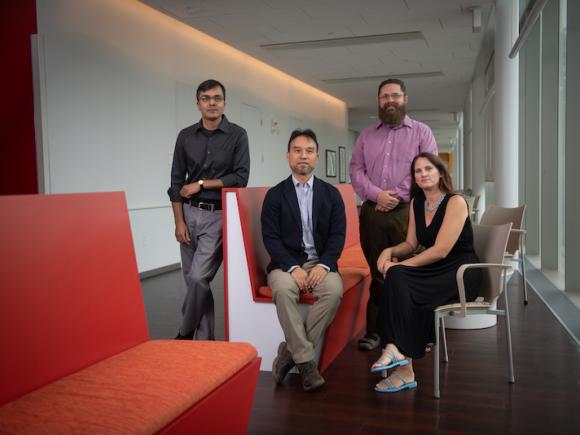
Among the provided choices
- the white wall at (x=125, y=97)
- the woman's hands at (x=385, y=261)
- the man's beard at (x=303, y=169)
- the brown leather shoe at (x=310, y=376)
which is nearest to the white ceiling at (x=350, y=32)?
the white wall at (x=125, y=97)

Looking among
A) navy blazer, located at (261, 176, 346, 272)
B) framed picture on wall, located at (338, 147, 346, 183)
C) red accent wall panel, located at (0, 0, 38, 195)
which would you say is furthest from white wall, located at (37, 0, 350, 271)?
framed picture on wall, located at (338, 147, 346, 183)

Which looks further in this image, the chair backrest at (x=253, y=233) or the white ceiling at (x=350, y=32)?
the white ceiling at (x=350, y=32)

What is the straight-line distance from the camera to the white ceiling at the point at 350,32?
7.53 metres

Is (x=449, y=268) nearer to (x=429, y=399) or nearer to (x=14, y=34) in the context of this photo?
(x=429, y=399)

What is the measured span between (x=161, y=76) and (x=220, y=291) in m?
3.22

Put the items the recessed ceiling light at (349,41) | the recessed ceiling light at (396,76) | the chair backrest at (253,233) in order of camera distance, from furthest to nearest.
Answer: the recessed ceiling light at (396,76), the recessed ceiling light at (349,41), the chair backrest at (253,233)

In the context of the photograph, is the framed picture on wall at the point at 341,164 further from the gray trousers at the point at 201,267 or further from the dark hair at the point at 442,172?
the dark hair at the point at 442,172

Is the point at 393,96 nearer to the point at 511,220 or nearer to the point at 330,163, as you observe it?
the point at 511,220

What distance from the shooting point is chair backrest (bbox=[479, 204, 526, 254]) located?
16.5 feet

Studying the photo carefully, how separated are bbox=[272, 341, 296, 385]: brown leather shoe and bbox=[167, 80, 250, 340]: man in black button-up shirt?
0.66 meters

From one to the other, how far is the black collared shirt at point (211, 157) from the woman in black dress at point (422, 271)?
42.8 inches

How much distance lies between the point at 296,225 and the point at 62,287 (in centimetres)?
162

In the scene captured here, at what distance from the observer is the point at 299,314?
3.22 m

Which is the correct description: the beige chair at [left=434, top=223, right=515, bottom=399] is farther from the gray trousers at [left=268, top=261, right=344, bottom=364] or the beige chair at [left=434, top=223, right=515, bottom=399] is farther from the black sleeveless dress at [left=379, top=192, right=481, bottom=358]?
the gray trousers at [left=268, top=261, right=344, bottom=364]
